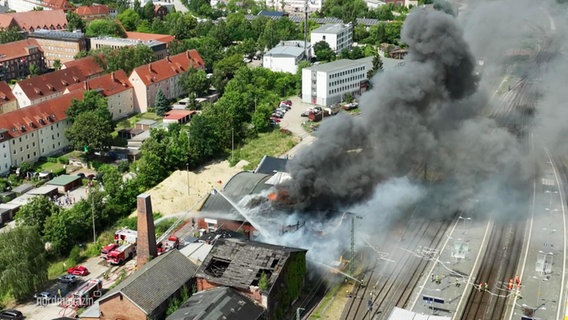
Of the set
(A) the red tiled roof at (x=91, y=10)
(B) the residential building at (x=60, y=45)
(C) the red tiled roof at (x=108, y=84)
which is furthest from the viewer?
(A) the red tiled roof at (x=91, y=10)

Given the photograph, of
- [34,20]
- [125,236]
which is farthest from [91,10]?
[125,236]

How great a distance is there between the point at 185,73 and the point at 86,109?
1341cm

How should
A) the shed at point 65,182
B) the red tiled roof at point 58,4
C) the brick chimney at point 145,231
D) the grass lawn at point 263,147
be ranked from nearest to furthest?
the brick chimney at point 145,231 < the shed at point 65,182 < the grass lawn at point 263,147 < the red tiled roof at point 58,4

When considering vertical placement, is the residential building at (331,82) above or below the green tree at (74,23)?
below

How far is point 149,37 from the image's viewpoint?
242 ft

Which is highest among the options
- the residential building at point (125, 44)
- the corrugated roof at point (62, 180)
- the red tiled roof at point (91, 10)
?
the red tiled roof at point (91, 10)

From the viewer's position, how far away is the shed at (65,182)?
127 ft

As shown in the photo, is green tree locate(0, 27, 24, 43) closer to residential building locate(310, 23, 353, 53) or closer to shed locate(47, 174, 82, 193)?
residential building locate(310, 23, 353, 53)

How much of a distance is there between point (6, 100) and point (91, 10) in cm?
4339

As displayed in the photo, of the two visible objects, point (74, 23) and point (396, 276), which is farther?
point (74, 23)

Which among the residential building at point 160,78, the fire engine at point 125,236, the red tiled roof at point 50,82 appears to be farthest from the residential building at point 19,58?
the fire engine at point 125,236

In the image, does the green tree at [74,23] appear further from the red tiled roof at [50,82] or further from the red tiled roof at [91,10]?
the red tiled roof at [50,82]

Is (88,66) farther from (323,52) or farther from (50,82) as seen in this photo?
(323,52)

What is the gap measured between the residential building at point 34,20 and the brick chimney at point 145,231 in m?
59.2
